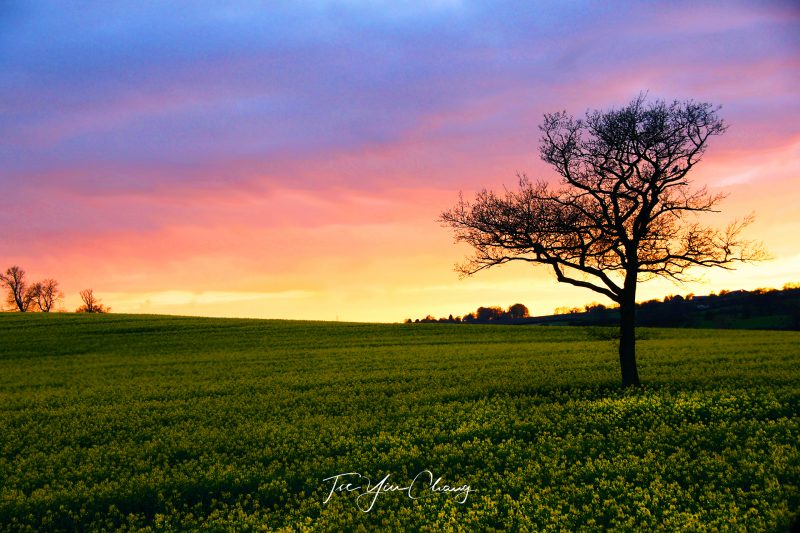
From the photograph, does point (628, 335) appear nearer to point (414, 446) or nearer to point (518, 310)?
point (414, 446)

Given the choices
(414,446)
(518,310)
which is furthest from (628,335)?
(518,310)

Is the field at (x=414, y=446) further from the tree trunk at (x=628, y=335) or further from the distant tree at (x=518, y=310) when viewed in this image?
the distant tree at (x=518, y=310)

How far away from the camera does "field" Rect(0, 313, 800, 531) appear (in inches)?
440

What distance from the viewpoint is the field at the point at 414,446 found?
36.7 ft

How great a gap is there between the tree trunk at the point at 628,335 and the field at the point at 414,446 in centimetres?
105

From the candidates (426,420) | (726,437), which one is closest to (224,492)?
(426,420)

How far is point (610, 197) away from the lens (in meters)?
22.8

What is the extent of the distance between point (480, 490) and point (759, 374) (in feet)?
68.8

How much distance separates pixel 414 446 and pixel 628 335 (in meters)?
12.4

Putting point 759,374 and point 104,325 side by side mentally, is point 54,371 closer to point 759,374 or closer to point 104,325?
point 104,325

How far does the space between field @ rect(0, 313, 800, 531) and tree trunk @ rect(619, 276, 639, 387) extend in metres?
1.05

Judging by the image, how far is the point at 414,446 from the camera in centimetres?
1496

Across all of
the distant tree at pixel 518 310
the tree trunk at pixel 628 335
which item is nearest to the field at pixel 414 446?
the tree trunk at pixel 628 335

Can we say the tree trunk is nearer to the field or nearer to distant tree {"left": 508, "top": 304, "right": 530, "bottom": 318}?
the field
